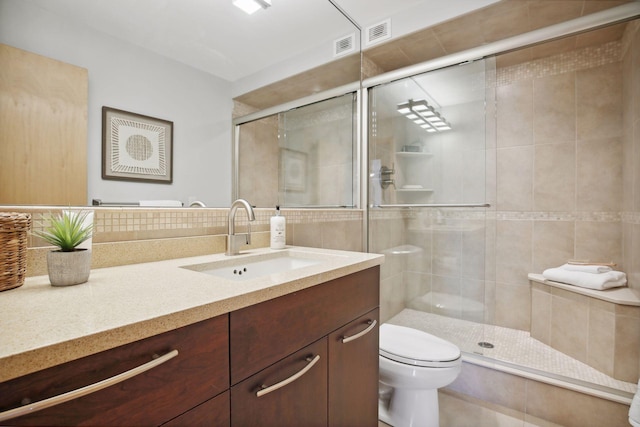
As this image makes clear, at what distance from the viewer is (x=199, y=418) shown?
0.54 meters

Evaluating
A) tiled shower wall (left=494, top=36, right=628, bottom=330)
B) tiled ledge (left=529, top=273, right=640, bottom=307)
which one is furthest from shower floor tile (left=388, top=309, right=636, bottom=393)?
tiled ledge (left=529, top=273, right=640, bottom=307)

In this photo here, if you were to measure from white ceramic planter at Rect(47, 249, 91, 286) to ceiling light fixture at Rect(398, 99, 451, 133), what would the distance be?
2.03 meters

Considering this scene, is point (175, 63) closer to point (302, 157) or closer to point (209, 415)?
point (302, 157)

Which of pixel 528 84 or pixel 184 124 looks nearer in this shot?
pixel 184 124

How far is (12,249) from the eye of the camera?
0.63 m

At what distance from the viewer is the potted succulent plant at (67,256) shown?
66cm

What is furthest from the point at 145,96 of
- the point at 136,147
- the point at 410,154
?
the point at 410,154

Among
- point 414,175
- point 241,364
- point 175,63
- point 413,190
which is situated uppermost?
point 175,63

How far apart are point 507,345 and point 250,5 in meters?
2.63

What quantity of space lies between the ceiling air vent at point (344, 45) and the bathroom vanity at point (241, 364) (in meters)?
1.57

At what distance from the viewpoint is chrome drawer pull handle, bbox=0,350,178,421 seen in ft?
1.16

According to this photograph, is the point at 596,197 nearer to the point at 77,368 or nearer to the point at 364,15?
the point at 364,15

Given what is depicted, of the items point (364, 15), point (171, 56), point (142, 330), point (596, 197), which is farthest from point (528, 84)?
point (142, 330)

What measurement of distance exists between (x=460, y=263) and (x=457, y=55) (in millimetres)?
1447
